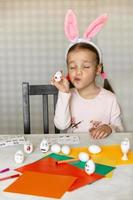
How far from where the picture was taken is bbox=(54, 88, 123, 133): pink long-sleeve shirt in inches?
49.5

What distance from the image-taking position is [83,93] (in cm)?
131

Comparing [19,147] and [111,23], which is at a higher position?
[111,23]

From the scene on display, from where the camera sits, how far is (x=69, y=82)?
1.25m

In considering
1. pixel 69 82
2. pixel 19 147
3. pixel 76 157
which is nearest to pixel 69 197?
pixel 76 157

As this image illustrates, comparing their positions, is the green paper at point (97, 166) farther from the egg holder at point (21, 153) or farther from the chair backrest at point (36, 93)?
the chair backrest at point (36, 93)

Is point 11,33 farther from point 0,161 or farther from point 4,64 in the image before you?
point 0,161

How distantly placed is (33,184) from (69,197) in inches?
3.7

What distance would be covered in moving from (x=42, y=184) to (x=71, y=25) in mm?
617

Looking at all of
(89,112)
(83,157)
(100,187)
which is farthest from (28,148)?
(89,112)

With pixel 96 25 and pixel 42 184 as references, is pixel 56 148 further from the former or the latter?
pixel 96 25

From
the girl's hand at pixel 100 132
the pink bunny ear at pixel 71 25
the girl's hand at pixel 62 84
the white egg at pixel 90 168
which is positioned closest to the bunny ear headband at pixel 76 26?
the pink bunny ear at pixel 71 25

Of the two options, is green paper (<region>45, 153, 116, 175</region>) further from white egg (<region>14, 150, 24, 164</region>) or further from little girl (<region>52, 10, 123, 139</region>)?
little girl (<region>52, 10, 123, 139</region>)

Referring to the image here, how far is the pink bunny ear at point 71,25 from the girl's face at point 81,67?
6 centimetres

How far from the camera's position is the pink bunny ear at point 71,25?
1176 millimetres
